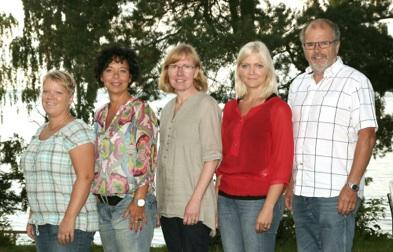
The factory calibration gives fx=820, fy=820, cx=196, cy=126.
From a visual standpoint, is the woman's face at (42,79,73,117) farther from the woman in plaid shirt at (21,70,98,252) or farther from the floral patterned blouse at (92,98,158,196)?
the floral patterned blouse at (92,98,158,196)

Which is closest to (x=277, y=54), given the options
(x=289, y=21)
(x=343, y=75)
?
(x=289, y=21)

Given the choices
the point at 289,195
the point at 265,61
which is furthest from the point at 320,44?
the point at 289,195

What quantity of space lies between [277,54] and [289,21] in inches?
19.1

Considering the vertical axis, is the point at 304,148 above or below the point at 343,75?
below

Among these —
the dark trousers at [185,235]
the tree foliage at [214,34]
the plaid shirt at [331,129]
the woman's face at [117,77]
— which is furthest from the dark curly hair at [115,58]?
the tree foliage at [214,34]

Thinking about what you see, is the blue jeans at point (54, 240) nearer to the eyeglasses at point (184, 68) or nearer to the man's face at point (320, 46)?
the eyeglasses at point (184, 68)

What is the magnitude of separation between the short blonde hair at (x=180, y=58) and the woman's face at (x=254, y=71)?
23 centimetres

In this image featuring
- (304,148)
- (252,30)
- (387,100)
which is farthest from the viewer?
(387,100)

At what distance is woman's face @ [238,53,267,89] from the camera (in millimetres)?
3887

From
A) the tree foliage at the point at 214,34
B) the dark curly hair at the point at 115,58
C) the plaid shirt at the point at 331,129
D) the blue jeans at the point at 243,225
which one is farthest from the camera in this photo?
the tree foliage at the point at 214,34

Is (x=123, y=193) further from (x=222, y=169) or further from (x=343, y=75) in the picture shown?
(x=343, y=75)

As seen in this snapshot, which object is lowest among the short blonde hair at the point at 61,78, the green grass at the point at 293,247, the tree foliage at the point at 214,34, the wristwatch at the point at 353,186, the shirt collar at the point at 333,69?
the green grass at the point at 293,247

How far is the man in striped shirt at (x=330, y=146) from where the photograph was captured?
12.6ft

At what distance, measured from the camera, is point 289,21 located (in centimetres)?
1108
